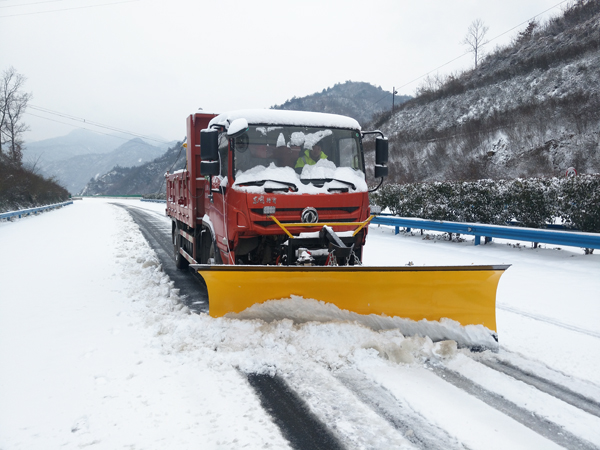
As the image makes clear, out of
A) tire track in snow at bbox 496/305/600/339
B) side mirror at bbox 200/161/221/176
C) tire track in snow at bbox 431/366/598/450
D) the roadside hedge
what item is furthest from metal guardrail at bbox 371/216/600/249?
side mirror at bbox 200/161/221/176

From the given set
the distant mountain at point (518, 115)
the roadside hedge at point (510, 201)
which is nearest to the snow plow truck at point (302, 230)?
the roadside hedge at point (510, 201)

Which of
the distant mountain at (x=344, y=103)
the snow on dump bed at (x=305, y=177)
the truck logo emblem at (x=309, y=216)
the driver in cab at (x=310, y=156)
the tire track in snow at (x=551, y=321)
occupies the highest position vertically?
the distant mountain at (x=344, y=103)

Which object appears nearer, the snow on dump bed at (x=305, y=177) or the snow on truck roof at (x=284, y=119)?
the snow on dump bed at (x=305, y=177)

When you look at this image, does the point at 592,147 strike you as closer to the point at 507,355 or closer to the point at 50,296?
the point at 507,355

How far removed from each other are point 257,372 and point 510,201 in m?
9.93

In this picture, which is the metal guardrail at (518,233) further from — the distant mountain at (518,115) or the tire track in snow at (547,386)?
the distant mountain at (518,115)

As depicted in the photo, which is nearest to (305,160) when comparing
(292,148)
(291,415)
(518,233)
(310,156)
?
(310,156)

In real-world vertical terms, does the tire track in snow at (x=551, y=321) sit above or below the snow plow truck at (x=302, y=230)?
below

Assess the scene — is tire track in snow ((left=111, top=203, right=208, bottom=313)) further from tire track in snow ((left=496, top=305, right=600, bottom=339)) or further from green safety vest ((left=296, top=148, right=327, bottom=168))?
tire track in snow ((left=496, top=305, right=600, bottom=339))

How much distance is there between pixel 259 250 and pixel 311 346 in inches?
66.1

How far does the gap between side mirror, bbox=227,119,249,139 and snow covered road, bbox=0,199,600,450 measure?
7.49 feet

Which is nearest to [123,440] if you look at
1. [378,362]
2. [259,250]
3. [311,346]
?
[311,346]

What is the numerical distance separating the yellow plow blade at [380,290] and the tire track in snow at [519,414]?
32.2 inches

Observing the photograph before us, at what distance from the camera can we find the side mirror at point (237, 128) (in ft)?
17.3
